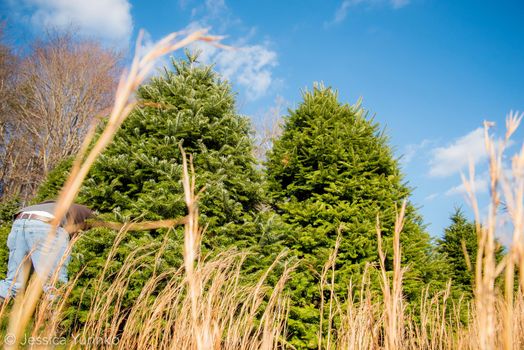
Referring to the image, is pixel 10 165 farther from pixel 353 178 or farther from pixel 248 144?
pixel 353 178

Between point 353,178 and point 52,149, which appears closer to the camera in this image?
point 353,178

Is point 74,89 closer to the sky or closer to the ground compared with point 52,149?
closer to the sky

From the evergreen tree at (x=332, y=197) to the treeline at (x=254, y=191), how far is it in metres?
0.02

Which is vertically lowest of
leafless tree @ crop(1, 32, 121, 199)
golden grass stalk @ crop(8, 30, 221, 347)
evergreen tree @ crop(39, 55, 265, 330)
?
golden grass stalk @ crop(8, 30, 221, 347)

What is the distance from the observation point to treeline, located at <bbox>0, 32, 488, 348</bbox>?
3.14 metres

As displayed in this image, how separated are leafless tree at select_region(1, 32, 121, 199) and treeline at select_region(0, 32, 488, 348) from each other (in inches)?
→ 538

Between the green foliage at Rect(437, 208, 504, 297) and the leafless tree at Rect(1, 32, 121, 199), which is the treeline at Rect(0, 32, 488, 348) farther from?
the leafless tree at Rect(1, 32, 121, 199)

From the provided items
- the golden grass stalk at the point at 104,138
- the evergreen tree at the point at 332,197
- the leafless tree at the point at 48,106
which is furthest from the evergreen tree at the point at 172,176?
the leafless tree at the point at 48,106

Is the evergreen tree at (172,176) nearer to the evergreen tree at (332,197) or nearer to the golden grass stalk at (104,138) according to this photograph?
the evergreen tree at (332,197)

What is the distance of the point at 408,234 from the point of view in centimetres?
410

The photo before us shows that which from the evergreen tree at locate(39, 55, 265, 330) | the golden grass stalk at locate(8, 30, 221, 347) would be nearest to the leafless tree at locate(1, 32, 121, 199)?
the evergreen tree at locate(39, 55, 265, 330)

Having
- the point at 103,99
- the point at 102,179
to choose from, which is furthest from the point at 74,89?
the point at 102,179

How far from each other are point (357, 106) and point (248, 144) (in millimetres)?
1843

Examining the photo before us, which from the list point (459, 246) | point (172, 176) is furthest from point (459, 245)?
point (172, 176)
